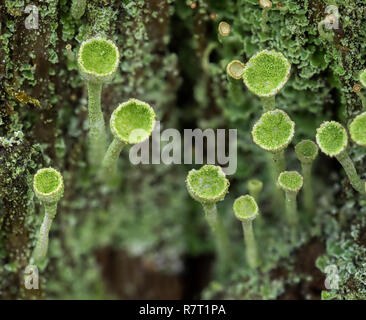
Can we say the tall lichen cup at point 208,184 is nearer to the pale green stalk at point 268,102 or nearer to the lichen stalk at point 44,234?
the pale green stalk at point 268,102

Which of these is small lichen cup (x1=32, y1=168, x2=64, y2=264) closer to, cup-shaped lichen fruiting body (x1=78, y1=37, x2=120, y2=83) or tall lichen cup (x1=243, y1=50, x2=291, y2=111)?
cup-shaped lichen fruiting body (x1=78, y1=37, x2=120, y2=83)

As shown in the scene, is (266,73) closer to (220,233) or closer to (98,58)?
(98,58)

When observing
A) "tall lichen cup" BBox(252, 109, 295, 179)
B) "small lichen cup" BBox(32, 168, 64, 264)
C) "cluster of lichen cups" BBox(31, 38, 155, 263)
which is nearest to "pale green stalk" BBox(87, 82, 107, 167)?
"cluster of lichen cups" BBox(31, 38, 155, 263)

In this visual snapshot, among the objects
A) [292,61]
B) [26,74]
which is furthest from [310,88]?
[26,74]

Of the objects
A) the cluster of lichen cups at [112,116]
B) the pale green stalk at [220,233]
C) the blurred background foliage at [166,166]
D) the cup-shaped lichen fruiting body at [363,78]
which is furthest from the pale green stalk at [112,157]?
the cup-shaped lichen fruiting body at [363,78]

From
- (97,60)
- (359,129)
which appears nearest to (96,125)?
(97,60)

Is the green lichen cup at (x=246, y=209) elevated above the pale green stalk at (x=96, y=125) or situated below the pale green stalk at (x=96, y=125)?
below
